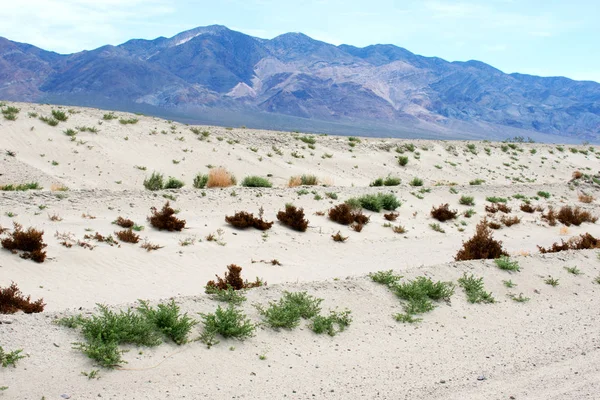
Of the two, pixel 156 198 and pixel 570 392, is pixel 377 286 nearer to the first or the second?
Result: pixel 570 392

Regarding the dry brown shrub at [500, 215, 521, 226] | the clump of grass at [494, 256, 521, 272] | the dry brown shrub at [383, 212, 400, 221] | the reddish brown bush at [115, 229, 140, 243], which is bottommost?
the dry brown shrub at [500, 215, 521, 226]

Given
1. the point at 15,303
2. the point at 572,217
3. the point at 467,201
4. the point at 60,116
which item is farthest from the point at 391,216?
the point at 60,116

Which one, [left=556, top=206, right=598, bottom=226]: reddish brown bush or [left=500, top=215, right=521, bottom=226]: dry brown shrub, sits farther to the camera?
[left=556, top=206, right=598, bottom=226]: reddish brown bush

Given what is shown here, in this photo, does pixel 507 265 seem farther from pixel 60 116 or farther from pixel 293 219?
pixel 60 116

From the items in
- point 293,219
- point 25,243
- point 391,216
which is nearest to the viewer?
point 25,243

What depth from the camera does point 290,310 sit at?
287 inches

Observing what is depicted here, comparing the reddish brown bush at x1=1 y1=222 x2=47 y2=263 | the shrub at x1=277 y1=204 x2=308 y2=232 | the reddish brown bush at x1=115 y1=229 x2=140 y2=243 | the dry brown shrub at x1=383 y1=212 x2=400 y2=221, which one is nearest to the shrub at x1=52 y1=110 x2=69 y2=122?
the shrub at x1=277 y1=204 x2=308 y2=232

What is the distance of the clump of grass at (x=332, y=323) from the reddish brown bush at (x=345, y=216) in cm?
762

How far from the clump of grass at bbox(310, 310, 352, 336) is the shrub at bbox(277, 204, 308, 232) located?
6244mm

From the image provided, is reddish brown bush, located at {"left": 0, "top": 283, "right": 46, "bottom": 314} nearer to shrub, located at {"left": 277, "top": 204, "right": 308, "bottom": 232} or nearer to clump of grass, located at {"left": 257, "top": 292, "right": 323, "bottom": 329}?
clump of grass, located at {"left": 257, "top": 292, "right": 323, "bottom": 329}

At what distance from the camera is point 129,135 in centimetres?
3038

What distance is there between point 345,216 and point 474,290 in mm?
6502

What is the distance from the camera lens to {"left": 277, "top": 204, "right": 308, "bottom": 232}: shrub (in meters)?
13.8

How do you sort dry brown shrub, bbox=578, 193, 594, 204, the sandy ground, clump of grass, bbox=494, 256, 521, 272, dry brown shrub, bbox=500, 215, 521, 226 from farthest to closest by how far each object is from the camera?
dry brown shrub, bbox=578, 193, 594, 204 < dry brown shrub, bbox=500, 215, 521, 226 < clump of grass, bbox=494, 256, 521, 272 < the sandy ground
